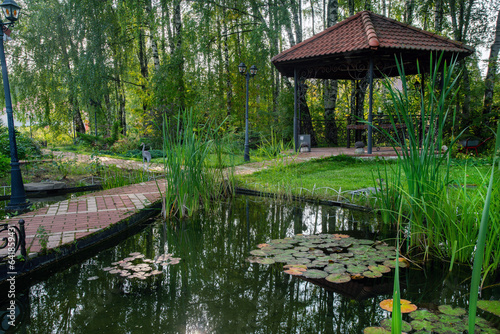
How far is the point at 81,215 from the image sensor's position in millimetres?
4273

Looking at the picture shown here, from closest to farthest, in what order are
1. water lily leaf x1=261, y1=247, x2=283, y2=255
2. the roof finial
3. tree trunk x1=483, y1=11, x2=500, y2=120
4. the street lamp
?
water lily leaf x1=261, y1=247, x2=283, y2=255, the street lamp, the roof finial, tree trunk x1=483, y1=11, x2=500, y2=120

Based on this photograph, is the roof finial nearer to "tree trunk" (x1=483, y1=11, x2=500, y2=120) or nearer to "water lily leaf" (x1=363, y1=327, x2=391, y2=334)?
"tree trunk" (x1=483, y1=11, x2=500, y2=120)

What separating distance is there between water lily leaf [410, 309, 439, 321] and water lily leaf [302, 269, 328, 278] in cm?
72

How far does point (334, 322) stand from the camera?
2146 mm

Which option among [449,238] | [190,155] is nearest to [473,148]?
[449,238]

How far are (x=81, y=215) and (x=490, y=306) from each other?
4202 mm

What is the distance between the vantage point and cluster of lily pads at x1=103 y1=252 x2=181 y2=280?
2.86 metres

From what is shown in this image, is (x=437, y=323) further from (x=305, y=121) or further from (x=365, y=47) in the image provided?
(x=305, y=121)

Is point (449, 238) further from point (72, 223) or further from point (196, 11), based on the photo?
point (196, 11)

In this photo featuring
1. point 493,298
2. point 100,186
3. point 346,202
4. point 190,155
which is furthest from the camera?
point 100,186

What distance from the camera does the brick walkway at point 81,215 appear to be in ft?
11.2

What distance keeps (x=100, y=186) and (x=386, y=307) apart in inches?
241

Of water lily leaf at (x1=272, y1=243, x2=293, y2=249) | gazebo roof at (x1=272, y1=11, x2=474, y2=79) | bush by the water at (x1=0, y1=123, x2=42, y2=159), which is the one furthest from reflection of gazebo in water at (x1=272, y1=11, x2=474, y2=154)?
bush by the water at (x1=0, y1=123, x2=42, y2=159)

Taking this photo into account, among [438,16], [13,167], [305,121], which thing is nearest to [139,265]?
[13,167]
